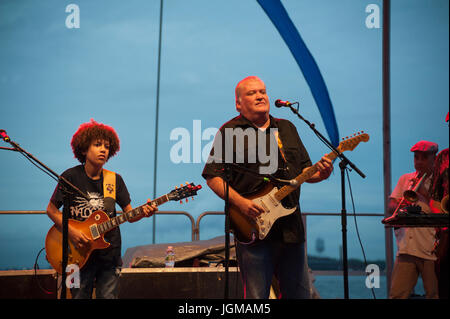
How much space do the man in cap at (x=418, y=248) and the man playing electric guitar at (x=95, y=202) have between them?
7.61ft

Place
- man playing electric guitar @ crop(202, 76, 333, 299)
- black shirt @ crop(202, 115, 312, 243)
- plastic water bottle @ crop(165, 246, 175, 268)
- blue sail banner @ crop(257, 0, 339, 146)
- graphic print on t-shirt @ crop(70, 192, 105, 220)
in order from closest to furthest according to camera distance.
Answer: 1. man playing electric guitar @ crop(202, 76, 333, 299)
2. black shirt @ crop(202, 115, 312, 243)
3. graphic print on t-shirt @ crop(70, 192, 105, 220)
4. plastic water bottle @ crop(165, 246, 175, 268)
5. blue sail banner @ crop(257, 0, 339, 146)

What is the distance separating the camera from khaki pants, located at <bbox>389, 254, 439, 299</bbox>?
165 inches

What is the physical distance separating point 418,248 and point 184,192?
217 cm

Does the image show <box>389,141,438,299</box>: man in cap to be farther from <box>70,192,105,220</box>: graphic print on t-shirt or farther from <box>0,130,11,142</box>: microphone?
<box>0,130,11,142</box>: microphone

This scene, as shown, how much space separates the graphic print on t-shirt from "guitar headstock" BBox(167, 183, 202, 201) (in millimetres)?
563

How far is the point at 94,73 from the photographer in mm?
6441

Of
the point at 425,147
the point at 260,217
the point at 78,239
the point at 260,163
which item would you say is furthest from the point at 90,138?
the point at 425,147

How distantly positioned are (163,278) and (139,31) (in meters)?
4.02

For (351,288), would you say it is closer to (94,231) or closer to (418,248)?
(418,248)

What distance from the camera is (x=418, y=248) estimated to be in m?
4.21

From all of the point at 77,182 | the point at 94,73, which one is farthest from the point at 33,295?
the point at 94,73

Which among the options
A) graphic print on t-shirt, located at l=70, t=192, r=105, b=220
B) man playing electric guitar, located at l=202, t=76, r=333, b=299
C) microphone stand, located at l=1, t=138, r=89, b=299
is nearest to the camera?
man playing electric guitar, located at l=202, t=76, r=333, b=299

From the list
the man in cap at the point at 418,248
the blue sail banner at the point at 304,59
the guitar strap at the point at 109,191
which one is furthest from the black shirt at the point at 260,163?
the blue sail banner at the point at 304,59

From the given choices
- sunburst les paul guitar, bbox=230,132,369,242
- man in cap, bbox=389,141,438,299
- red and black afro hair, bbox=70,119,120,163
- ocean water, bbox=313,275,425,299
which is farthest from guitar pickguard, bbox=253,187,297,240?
ocean water, bbox=313,275,425,299
